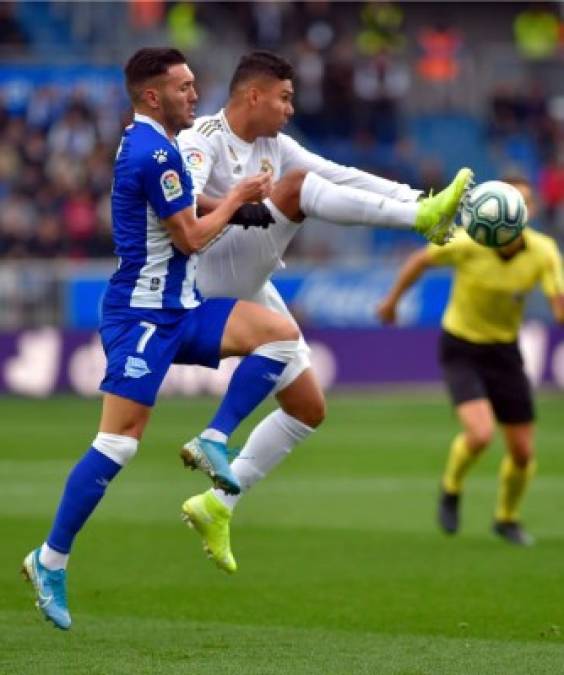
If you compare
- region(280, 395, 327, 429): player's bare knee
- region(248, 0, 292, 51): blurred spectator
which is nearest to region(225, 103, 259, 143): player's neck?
region(280, 395, 327, 429): player's bare knee

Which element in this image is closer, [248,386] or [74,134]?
[248,386]

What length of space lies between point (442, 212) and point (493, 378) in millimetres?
5117

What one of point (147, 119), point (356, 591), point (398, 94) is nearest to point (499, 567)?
point (356, 591)

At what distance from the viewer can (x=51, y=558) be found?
8.55 m

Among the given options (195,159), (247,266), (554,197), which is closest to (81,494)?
(247,266)

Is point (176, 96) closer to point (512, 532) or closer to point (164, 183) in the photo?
point (164, 183)

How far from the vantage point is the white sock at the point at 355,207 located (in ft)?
28.6

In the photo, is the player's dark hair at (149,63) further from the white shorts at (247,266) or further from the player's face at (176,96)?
the white shorts at (247,266)

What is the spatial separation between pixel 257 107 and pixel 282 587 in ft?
10.0

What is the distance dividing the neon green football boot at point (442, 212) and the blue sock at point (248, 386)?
96 centimetres

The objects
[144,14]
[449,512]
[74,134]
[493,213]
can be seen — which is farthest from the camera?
[144,14]

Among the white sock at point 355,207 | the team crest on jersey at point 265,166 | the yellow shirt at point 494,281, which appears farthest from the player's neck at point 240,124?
the yellow shirt at point 494,281

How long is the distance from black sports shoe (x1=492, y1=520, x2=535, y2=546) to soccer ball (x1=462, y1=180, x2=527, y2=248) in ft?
15.7

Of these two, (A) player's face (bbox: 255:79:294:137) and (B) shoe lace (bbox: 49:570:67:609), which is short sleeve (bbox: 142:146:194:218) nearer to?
(A) player's face (bbox: 255:79:294:137)
